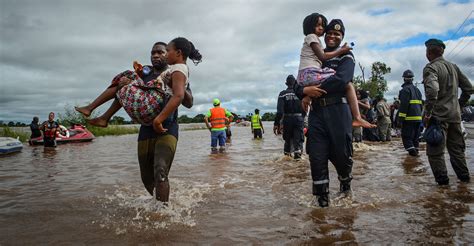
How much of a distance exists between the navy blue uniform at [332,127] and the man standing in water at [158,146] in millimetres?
1402

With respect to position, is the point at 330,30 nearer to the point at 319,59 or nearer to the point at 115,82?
the point at 319,59

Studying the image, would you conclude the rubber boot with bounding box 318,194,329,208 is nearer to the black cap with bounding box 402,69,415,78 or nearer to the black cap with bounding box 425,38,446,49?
the black cap with bounding box 425,38,446,49

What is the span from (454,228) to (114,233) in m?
3.00

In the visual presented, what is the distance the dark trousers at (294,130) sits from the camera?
8.56 m

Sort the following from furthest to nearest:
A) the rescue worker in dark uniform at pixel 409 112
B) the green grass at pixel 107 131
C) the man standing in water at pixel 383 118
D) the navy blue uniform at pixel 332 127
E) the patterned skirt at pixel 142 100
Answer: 1. the green grass at pixel 107 131
2. the man standing in water at pixel 383 118
3. the rescue worker in dark uniform at pixel 409 112
4. the navy blue uniform at pixel 332 127
5. the patterned skirt at pixel 142 100

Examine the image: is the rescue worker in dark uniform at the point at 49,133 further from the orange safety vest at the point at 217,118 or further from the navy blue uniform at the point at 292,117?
the navy blue uniform at the point at 292,117

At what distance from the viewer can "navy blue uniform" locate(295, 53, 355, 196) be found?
3801mm

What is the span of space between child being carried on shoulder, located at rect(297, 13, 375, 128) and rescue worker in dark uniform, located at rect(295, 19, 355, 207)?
75 mm

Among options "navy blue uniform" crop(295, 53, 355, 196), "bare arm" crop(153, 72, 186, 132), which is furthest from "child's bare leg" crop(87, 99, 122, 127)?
"navy blue uniform" crop(295, 53, 355, 196)

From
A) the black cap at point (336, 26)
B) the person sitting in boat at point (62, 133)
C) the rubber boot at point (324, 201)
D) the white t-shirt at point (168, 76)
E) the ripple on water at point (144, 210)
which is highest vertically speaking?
the black cap at point (336, 26)

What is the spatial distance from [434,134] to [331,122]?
6.86ft

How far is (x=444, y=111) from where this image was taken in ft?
16.5

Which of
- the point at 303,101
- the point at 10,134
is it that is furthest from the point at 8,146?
the point at 303,101

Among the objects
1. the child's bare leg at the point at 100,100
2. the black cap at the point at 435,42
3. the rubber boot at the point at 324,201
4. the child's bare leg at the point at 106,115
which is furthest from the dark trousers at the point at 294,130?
the child's bare leg at the point at 100,100
